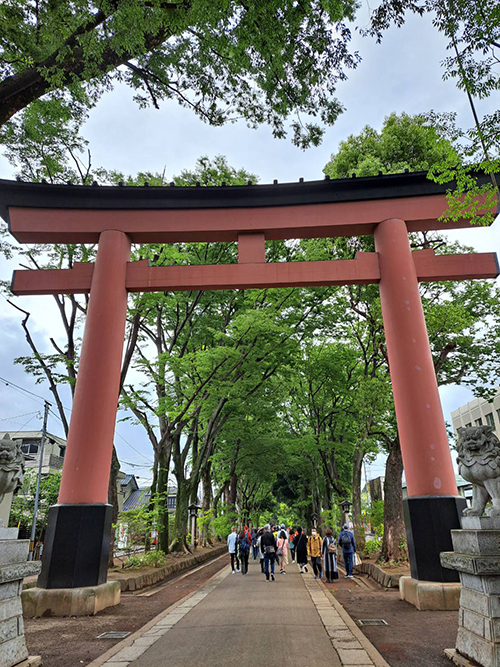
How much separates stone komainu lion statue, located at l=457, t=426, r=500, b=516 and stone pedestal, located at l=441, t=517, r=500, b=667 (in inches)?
10.7

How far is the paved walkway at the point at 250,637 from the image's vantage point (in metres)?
4.83

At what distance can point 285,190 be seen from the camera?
10.3 metres

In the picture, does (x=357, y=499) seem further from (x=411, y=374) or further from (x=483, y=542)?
(x=483, y=542)

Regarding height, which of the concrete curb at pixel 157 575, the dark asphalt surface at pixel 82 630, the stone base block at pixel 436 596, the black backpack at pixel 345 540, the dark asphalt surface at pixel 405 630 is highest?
the black backpack at pixel 345 540

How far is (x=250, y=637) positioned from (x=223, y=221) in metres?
8.18

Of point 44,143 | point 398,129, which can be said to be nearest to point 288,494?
point 398,129

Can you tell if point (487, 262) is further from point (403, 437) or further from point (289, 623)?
point (289, 623)

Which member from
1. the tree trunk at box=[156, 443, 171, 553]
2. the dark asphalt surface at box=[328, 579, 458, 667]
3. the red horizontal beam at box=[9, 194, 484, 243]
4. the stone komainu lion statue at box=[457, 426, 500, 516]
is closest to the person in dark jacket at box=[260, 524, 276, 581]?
the dark asphalt surface at box=[328, 579, 458, 667]

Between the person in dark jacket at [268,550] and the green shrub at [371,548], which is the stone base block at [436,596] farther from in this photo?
the green shrub at [371,548]

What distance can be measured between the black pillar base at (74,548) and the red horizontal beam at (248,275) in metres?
4.82

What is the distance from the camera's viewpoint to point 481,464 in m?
4.70

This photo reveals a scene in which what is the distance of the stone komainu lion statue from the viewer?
4.63m

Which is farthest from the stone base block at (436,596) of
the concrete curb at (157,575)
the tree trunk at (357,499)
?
the tree trunk at (357,499)

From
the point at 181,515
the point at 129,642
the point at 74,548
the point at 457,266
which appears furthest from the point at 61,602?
the point at 181,515
